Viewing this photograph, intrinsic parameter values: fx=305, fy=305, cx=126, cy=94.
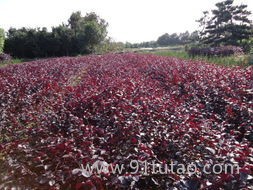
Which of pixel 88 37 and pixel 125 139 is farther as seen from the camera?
pixel 88 37

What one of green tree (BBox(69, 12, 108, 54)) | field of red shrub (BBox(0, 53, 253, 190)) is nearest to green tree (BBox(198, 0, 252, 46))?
green tree (BBox(69, 12, 108, 54))

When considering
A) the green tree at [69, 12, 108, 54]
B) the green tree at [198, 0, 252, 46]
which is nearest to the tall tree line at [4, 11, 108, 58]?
the green tree at [69, 12, 108, 54]

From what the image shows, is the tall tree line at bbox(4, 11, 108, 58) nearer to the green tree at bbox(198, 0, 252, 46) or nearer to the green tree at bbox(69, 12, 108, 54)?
the green tree at bbox(69, 12, 108, 54)

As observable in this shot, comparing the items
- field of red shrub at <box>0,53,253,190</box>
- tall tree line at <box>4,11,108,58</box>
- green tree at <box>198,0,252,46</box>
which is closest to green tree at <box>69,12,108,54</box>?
tall tree line at <box>4,11,108,58</box>

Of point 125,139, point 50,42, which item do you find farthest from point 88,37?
point 125,139

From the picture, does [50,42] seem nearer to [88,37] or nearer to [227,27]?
[88,37]

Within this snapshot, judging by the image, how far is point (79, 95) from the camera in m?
5.02

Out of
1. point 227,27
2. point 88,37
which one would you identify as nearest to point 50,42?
point 88,37

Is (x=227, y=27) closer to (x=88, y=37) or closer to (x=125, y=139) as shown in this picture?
(x=88, y=37)

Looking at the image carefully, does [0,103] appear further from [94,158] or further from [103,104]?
[94,158]

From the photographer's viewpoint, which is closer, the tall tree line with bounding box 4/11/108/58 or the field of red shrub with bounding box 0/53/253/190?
the field of red shrub with bounding box 0/53/253/190

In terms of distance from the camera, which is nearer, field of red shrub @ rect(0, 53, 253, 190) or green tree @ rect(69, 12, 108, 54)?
field of red shrub @ rect(0, 53, 253, 190)

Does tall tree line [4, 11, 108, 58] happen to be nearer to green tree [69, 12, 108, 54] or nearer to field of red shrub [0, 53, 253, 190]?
green tree [69, 12, 108, 54]

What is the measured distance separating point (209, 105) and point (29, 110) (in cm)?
310
